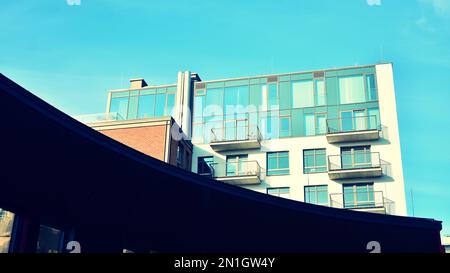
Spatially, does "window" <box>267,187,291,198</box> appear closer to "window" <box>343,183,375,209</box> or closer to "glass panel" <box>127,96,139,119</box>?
"window" <box>343,183,375,209</box>

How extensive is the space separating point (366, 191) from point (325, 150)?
4.61 meters

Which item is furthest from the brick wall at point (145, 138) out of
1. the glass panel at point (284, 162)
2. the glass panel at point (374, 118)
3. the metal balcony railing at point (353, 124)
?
the glass panel at point (374, 118)

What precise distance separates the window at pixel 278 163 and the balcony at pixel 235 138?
5.05 ft

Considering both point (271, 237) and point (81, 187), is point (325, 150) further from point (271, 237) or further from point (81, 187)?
point (81, 187)

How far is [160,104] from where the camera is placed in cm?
4516

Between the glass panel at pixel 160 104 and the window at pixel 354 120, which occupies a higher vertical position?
the glass panel at pixel 160 104

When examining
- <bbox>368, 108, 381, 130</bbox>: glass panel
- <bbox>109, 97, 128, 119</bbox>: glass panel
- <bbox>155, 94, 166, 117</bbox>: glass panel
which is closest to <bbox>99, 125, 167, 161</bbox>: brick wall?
<bbox>155, 94, 166, 117</bbox>: glass panel

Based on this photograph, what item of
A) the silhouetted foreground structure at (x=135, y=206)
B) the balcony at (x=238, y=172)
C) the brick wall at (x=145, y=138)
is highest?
the brick wall at (x=145, y=138)

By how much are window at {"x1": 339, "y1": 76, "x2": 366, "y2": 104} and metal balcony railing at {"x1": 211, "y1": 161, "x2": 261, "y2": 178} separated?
9.33 meters

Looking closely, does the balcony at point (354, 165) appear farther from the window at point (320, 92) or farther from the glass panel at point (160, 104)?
the glass panel at point (160, 104)

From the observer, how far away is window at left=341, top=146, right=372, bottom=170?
125 ft

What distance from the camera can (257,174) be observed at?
39156 mm

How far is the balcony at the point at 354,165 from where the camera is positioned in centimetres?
3738
